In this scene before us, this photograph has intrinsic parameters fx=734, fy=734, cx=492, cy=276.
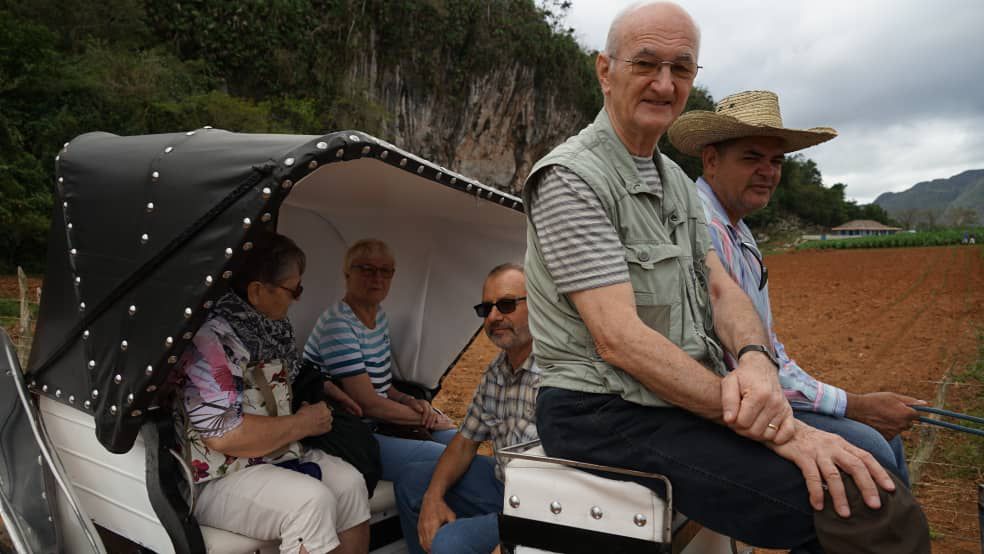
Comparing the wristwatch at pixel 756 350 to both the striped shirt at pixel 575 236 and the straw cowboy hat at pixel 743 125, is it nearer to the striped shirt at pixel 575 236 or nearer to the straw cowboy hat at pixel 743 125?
the striped shirt at pixel 575 236

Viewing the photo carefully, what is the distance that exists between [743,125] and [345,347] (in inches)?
88.8

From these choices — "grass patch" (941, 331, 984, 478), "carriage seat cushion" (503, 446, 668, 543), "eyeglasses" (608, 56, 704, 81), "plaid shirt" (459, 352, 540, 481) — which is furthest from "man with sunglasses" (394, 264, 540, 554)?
→ "grass patch" (941, 331, 984, 478)

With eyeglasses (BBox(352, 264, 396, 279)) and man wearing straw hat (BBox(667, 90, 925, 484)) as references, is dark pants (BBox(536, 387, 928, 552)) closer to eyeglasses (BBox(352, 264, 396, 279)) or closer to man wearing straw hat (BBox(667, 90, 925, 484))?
man wearing straw hat (BBox(667, 90, 925, 484))

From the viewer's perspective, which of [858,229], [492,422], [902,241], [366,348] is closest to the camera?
[492,422]

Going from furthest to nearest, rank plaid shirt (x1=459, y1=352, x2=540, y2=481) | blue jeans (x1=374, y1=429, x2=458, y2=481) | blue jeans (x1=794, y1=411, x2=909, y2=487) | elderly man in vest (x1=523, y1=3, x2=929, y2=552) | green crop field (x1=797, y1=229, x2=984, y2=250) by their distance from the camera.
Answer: green crop field (x1=797, y1=229, x2=984, y2=250)
blue jeans (x1=374, y1=429, x2=458, y2=481)
plaid shirt (x1=459, y1=352, x2=540, y2=481)
blue jeans (x1=794, y1=411, x2=909, y2=487)
elderly man in vest (x1=523, y1=3, x2=929, y2=552)

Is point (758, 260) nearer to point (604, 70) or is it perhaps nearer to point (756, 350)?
point (756, 350)

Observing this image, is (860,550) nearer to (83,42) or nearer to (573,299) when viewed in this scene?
(573,299)

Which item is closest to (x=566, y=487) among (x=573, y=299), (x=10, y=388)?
(x=573, y=299)

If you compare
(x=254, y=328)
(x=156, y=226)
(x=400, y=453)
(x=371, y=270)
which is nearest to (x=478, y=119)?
(x=371, y=270)

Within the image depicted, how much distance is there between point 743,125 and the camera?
296 centimetres

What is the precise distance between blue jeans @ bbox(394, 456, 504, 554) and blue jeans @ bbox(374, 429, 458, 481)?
9 centimetres

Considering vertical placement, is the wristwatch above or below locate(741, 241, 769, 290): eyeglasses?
below

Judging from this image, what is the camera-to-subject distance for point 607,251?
183 centimetres

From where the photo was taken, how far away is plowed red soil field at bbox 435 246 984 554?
17.3 feet
